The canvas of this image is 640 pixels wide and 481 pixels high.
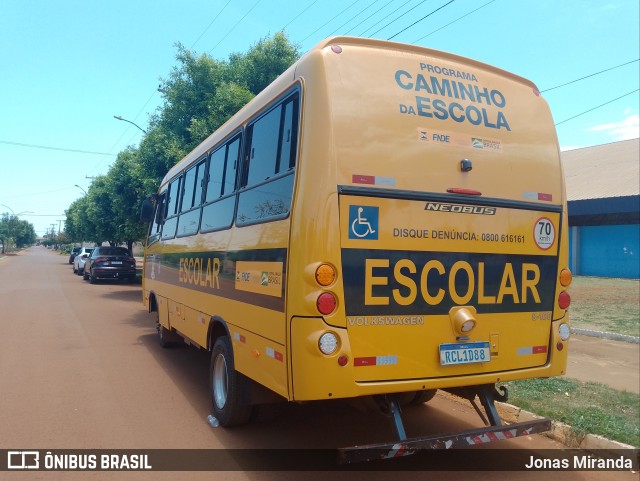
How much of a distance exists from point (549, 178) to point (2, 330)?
1098 cm

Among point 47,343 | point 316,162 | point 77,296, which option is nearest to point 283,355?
point 316,162

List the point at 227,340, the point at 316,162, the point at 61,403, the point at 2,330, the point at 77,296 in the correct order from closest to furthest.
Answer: the point at 316,162, the point at 227,340, the point at 61,403, the point at 2,330, the point at 77,296

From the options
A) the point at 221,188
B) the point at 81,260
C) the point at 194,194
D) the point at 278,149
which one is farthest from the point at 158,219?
the point at 81,260

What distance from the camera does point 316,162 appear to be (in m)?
3.79

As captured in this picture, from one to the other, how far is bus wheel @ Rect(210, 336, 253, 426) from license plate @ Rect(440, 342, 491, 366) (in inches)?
78.4

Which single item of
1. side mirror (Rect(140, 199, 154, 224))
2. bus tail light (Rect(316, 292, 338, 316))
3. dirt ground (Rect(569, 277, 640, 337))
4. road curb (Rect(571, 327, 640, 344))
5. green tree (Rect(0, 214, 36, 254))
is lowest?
road curb (Rect(571, 327, 640, 344))

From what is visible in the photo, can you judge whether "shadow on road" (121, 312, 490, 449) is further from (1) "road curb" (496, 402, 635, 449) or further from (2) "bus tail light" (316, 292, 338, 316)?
(2) "bus tail light" (316, 292, 338, 316)

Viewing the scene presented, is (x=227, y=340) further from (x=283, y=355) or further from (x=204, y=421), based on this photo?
(x=283, y=355)

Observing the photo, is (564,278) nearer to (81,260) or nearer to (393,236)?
(393,236)

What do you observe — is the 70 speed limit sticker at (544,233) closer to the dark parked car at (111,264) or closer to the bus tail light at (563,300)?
the bus tail light at (563,300)

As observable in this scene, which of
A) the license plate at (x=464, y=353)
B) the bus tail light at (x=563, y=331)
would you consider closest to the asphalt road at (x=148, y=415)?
the license plate at (x=464, y=353)

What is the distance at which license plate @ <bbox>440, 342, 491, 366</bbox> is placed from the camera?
406cm

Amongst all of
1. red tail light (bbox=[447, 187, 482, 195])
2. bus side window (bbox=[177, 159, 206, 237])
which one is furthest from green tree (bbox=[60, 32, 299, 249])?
red tail light (bbox=[447, 187, 482, 195])

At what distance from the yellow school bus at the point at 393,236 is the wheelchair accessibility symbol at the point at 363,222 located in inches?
0.4
